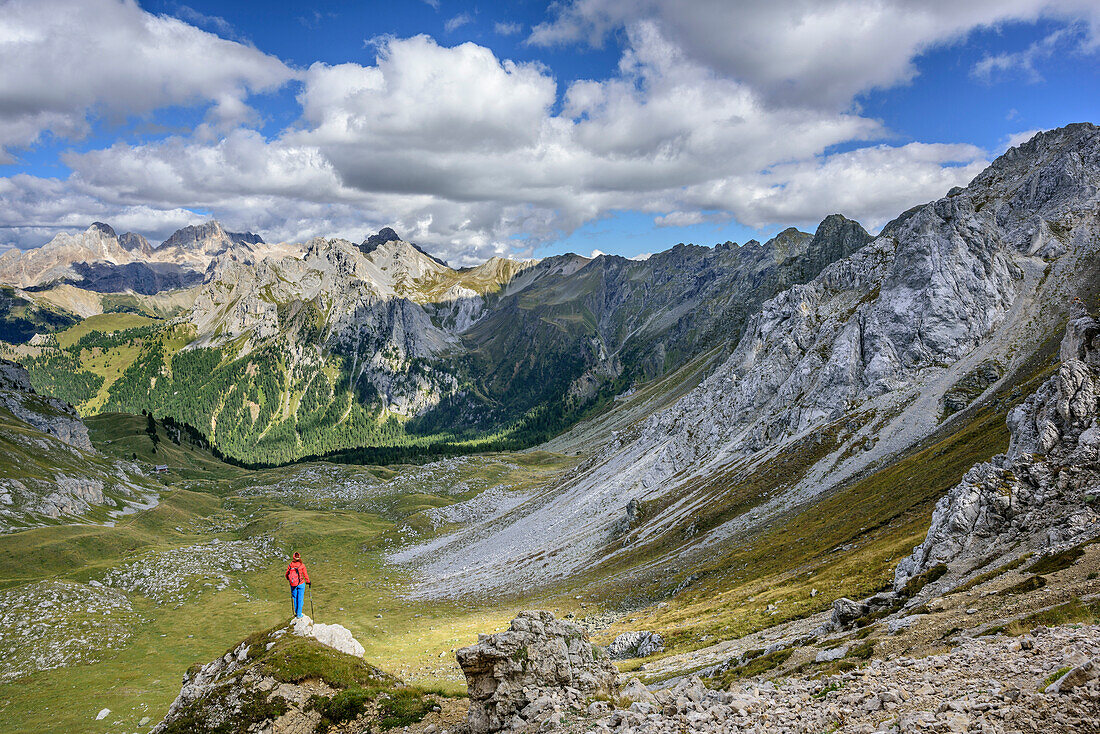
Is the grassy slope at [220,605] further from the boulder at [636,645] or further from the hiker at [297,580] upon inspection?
the boulder at [636,645]

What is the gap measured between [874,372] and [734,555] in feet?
174

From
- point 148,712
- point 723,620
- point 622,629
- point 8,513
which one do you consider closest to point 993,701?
point 723,620

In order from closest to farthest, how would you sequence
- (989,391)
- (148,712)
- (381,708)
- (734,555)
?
(381,708) → (148,712) → (734,555) → (989,391)

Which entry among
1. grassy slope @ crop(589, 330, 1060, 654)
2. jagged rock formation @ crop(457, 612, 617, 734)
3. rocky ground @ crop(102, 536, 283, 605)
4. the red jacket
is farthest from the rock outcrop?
rocky ground @ crop(102, 536, 283, 605)

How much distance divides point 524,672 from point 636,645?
1020 inches

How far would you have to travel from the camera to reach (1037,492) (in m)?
32.4

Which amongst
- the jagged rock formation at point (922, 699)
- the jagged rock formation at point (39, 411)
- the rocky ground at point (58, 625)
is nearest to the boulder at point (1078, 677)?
the jagged rock formation at point (922, 699)

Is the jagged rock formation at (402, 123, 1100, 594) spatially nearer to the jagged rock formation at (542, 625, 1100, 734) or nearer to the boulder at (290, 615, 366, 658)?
the boulder at (290, 615, 366, 658)

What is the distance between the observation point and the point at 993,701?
12383 mm

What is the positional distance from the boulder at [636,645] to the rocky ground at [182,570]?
6765cm

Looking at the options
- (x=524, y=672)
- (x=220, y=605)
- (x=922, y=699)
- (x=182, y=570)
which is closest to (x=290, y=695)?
(x=524, y=672)

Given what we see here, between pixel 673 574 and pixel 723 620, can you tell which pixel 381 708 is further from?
pixel 673 574

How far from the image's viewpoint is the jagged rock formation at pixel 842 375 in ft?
284

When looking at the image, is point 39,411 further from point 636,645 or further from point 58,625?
point 636,645
